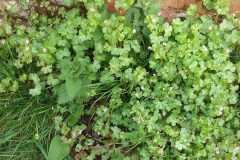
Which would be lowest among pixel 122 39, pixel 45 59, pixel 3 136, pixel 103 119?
pixel 3 136

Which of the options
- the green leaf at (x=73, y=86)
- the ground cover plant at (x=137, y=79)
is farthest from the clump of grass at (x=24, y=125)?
the green leaf at (x=73, y=86)

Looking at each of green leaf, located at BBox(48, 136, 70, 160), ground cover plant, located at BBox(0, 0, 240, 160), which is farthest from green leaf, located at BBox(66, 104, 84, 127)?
green leaf, located at BBox(48, 136, 70, 160)

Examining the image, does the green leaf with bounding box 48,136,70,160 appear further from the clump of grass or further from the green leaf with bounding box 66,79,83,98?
the green leaf with bounding box 66,79,83,98

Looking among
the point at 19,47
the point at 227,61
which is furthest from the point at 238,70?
the point at 19,47

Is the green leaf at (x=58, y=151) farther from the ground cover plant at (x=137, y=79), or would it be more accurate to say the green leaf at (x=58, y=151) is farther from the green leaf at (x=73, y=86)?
the green leaf at (x=73, y=86)

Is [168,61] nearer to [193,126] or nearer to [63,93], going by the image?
[193,126]

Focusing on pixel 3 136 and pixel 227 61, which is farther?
pixel 3 136
